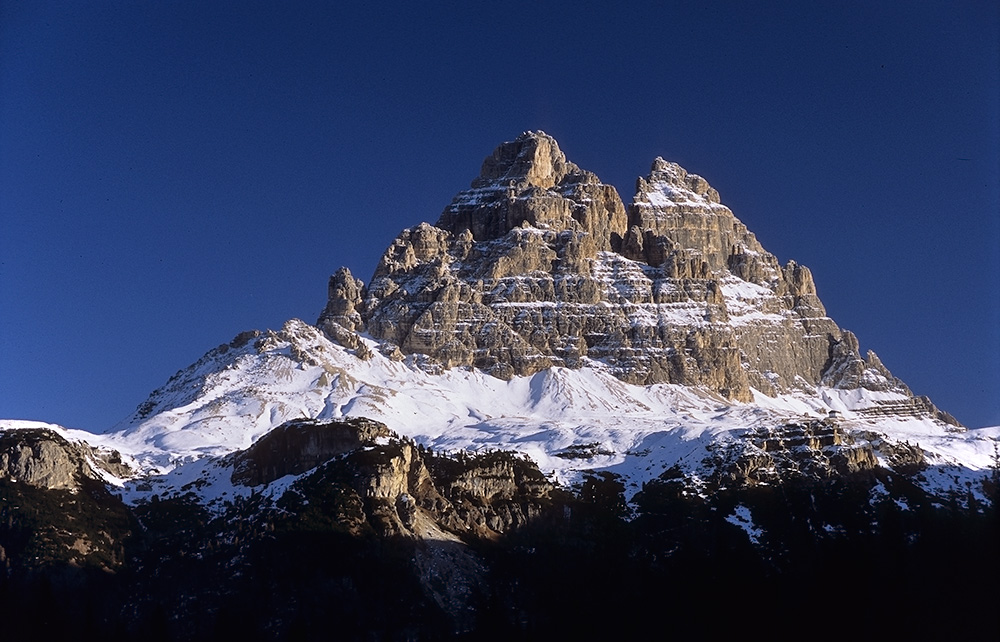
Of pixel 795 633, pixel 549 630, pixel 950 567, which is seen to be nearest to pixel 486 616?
pixel 549 630

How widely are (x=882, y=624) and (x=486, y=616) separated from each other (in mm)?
46736

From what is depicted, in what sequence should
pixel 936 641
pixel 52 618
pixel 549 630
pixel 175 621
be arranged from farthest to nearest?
pixel 175 621
pixel 549 630
pixel 52 618
pixel 936 641

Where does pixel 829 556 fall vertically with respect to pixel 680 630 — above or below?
above

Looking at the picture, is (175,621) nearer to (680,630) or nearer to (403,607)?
(403,607)

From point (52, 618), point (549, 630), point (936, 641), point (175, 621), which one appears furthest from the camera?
→ point (175, 621)

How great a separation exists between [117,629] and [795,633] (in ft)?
221

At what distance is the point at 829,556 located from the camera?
607ft

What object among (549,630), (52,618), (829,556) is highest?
(829,556)

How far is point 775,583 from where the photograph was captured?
19075 centimetres

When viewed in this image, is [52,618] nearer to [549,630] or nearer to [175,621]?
[175,621]

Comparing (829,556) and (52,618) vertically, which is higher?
(829,556)

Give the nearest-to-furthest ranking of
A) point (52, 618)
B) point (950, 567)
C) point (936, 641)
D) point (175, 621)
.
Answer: point (936, 641) → point (52, 618) → point (950, 567) → point (175, 621)

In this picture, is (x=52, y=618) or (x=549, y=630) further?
(x=549, y=630)

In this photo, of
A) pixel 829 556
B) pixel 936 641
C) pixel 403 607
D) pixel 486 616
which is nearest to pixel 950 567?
pixel 829 556
